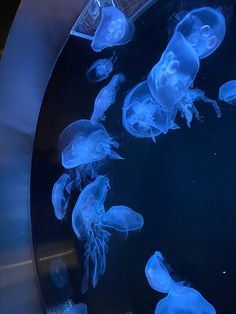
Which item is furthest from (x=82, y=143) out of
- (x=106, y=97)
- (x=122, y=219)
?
(x=122, y=219)

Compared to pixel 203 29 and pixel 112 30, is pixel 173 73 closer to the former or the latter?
pixel 203 29

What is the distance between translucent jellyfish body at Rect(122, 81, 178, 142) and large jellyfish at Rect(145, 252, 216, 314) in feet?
1.09

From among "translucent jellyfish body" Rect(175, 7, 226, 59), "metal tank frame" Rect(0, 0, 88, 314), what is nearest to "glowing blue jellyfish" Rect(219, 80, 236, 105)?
"translucent jellyfish body" Rect(175, 7, 226, 59)

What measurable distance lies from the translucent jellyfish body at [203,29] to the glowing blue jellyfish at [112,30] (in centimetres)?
17

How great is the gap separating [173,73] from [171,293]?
58 cm

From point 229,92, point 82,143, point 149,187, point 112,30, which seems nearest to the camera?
point 229,92

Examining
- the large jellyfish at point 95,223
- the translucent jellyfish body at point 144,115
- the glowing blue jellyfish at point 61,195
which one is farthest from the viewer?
the glowing blue jellyfish at point 61,195

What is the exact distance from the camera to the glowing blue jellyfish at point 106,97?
128 centimetres

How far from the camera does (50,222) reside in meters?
1.41

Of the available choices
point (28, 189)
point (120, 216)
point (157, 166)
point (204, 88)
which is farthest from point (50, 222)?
point (204, 88)

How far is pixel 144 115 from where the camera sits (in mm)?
1245

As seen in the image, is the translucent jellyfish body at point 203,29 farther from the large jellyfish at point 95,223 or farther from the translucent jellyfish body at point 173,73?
the large jellyfish at point 95,223

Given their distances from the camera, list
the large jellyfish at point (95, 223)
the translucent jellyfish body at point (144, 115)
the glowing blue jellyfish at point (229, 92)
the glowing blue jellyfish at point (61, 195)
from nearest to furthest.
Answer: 1. the glowing blue jellyfish at point (229, 92)
2. the translucent jellyfish body at point (144, 115)
3. the large jellyfish at point (95, 223)
4. the glowing blue jellyfish at point (61, 195)

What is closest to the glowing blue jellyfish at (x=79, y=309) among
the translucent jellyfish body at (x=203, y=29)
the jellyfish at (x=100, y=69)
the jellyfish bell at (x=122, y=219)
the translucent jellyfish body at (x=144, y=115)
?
the jellyfish bell at (x=122, y=219)
